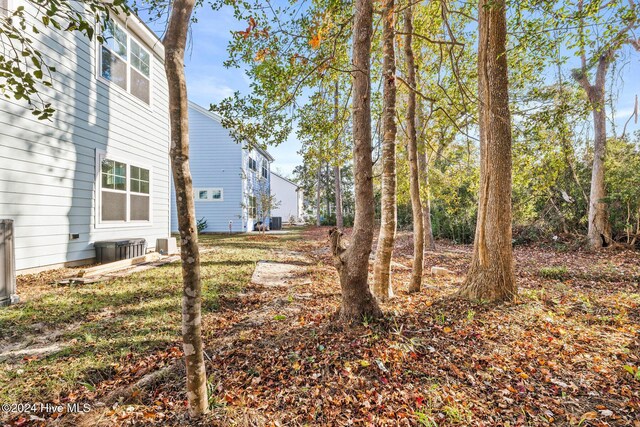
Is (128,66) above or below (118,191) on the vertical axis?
above

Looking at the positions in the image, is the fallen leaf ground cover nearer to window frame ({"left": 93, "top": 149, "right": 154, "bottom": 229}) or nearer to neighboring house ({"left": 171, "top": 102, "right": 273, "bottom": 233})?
window frame ({"left": 93, "top": 149, "right": 154, "bottom": 229})

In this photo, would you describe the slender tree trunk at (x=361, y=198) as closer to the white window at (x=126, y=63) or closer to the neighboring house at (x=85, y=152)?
the neighboring house at (x=85, y=152)

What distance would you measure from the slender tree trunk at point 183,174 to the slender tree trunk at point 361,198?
1.68 metres

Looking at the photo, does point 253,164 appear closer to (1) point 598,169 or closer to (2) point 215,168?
(2) point 215,168

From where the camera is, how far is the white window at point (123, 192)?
6.74 m

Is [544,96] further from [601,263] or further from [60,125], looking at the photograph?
[60,125]

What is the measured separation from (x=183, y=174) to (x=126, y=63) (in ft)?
26.2

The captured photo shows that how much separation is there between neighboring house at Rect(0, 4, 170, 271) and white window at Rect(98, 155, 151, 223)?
0.03 m

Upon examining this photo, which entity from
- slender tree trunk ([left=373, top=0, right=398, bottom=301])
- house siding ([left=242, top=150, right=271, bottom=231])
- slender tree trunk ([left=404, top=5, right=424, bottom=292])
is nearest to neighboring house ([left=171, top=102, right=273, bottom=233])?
house siding ([left=242, top=150, right=271, bottom=231])

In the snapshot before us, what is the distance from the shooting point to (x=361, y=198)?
3.08 metres

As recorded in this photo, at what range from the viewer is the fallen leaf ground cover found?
6.34 ft

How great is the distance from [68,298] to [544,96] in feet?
28.8

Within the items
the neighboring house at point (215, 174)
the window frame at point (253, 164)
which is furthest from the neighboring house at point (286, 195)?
the neighboring house at point (215, 174)

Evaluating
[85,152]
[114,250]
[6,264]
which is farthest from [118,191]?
[6,264]
